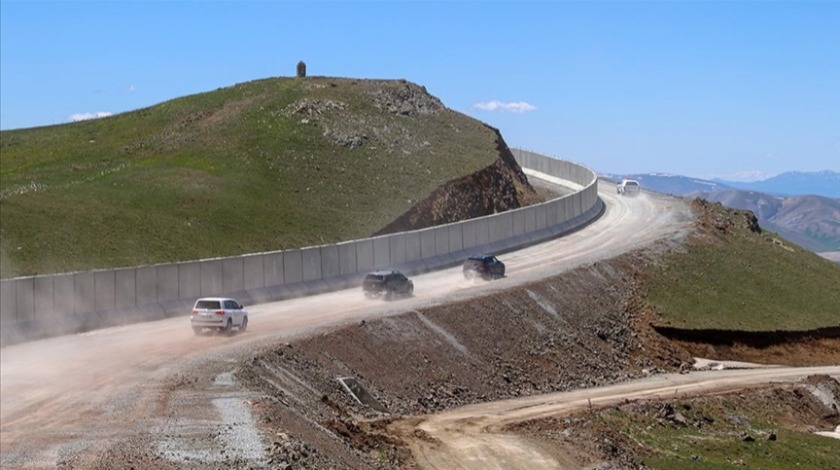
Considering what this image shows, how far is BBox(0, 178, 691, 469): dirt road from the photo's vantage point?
3009 centimetres

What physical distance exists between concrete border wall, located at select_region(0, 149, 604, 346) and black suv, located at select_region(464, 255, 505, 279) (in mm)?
3580

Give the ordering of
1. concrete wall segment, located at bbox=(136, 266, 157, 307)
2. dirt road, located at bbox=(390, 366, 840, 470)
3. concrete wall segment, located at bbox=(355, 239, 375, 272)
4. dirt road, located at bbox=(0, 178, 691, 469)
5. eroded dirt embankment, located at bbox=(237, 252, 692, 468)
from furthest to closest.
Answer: concrete wall segment, located at bbox=(355, 239, 375, 272)
concrete wall segment, located at bbox=(136, 266, 157, 307)
dirt road, located at bbox=(390, 366, 840, 470)
eroded dirt embankment, located at bbox=(237, 252, 692, 468)
dirt road, located at bbox=(0, 178, 691, 469)

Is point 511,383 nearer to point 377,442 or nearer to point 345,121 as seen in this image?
point 377,442

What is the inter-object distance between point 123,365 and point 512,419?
41.1ft

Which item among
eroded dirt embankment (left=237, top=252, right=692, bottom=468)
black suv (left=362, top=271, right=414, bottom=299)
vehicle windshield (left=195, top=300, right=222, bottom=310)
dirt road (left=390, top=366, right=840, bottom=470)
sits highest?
vehicle windshield (left=195, top=300, right=222, bottom=310)

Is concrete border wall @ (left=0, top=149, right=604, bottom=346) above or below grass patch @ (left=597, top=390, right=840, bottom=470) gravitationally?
above

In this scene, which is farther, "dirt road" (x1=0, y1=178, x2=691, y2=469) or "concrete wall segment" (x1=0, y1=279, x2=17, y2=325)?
"concrete wall segment" (x1=0, y1=279, x2=17, y2=325)

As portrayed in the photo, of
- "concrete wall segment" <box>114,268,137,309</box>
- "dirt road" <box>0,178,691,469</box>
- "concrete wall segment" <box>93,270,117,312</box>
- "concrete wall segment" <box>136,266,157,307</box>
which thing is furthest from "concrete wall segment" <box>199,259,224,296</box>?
"concrete wall segment" <box>93,270,117,312</box>

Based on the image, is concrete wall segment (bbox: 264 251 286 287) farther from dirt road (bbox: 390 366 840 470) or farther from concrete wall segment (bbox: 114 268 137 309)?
dirt road (bbox: 390 366 840 470)

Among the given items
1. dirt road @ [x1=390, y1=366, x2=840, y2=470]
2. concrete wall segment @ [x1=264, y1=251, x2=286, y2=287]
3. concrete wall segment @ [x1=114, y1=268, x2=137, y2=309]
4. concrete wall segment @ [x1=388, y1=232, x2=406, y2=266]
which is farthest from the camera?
concrete wall segment @ [x1=388, y1=232, x2=406, y2=266]

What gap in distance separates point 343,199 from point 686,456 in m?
50.3

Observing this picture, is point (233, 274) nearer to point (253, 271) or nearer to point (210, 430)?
point (253, 271)

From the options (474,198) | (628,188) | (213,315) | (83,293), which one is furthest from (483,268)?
(628,188)

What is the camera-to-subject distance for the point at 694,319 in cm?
7156
